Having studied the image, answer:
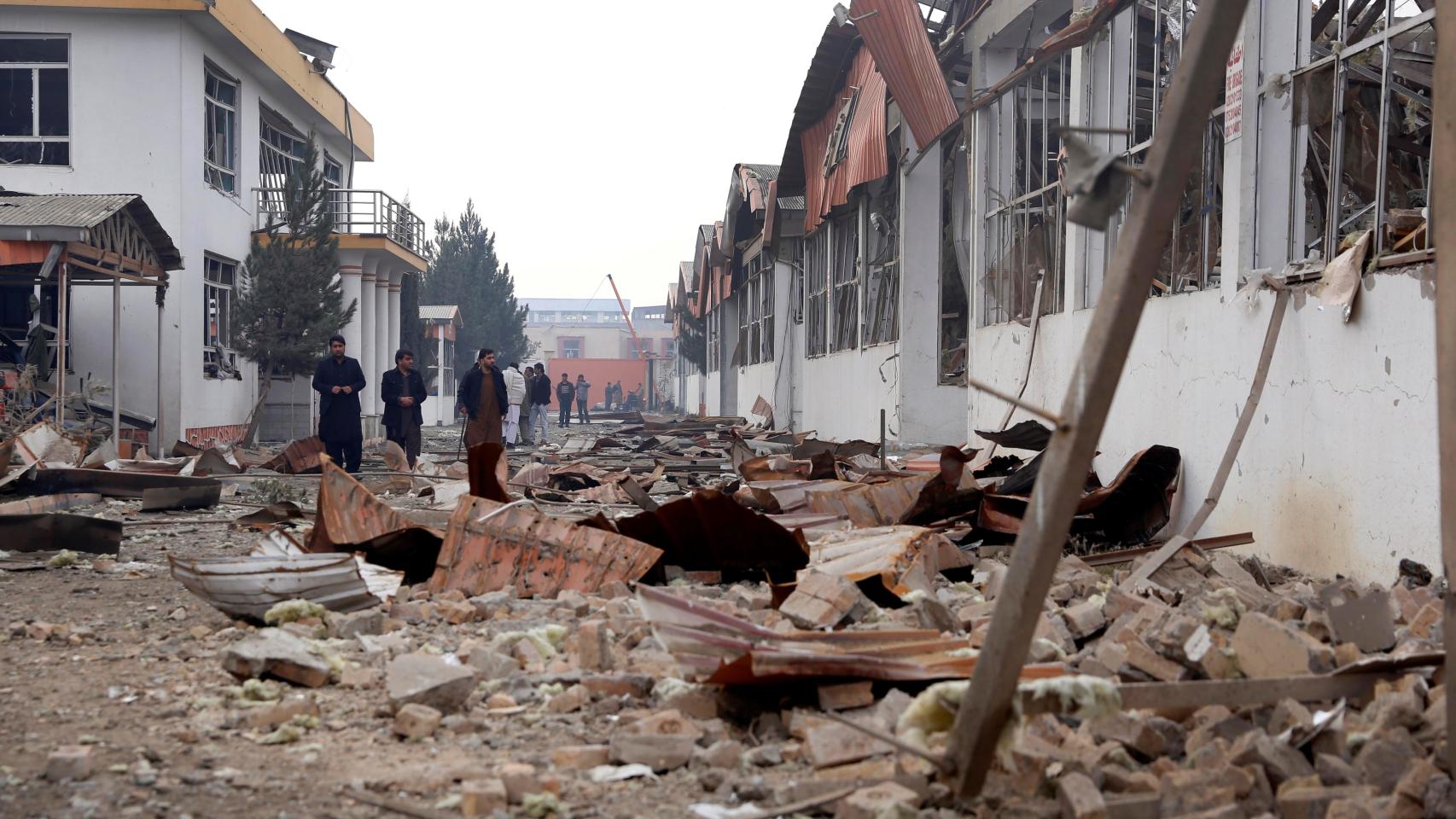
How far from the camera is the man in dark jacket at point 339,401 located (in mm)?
14086

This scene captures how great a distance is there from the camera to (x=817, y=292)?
21.3 meters

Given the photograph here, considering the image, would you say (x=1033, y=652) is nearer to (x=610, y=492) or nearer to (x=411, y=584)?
(x=411, y=584)

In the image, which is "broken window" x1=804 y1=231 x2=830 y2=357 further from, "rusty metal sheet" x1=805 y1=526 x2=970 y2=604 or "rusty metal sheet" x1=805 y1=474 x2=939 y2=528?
"rusty metal sheet" x1=805 y1=526 x2=970 y2=604

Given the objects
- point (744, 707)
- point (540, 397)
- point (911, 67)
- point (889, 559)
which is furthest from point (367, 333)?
point (744, 707)

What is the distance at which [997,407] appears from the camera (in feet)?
35.2

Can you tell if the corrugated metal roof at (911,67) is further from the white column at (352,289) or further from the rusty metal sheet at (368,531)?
the white column at (352,289)

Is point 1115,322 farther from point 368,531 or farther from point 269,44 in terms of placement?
point 269,44

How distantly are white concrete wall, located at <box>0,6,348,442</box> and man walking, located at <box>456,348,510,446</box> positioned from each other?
522cm

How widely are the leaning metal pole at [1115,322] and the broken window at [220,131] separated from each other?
772 inches

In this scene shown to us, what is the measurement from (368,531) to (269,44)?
1764 centimetres

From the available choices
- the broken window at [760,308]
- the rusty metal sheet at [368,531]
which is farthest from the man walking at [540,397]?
the rusty metal sheet at [368,531]

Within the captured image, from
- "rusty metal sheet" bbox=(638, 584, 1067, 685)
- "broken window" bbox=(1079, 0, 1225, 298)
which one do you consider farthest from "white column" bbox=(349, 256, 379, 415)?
"rusty metal sheet" bbox=(638, 584, 1067, 685)

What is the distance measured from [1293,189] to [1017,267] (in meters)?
4.10

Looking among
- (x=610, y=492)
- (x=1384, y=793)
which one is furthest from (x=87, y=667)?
(x=610, y=492)
